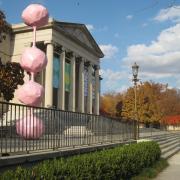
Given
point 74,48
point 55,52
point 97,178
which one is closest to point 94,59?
point 74,48

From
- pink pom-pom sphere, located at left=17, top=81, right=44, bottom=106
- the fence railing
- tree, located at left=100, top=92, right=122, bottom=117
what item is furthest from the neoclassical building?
pink pom-pom sphere, located at left=17, top=81, right=44, bottom=106

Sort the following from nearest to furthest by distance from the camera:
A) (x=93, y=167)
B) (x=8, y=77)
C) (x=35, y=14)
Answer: (x=93, y=167) < (x=35, y=14) < (x=8, y=77)

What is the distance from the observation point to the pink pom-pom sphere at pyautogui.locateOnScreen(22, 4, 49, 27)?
16500mm

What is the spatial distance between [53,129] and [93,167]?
268 cm

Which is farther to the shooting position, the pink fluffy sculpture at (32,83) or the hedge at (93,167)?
the pink fluffy sculpture at (32,83)

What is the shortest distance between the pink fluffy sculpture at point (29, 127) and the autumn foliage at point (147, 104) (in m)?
61.9

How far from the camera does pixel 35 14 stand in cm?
1653

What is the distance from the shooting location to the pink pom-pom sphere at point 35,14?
16.5 metres

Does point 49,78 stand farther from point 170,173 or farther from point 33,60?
point 33,60

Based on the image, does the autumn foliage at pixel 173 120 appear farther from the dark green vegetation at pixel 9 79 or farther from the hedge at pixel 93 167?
the hedge at pixel 93 167

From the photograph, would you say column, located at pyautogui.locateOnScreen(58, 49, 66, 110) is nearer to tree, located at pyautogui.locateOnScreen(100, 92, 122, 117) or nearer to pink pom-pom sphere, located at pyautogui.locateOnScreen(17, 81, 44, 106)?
tree, located at pyautogui.locateOnScreen(100, 92, 122, 117)

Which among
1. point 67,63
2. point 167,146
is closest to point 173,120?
point 67,63

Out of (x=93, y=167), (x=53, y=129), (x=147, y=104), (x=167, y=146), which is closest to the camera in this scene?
(x=93, y=167)

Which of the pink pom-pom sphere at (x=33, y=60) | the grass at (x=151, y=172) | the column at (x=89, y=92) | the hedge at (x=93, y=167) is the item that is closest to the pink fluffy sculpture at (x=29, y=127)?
the hedge at (x=93, y=167)
